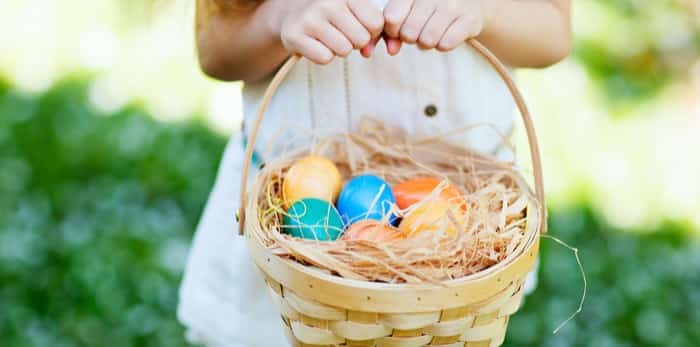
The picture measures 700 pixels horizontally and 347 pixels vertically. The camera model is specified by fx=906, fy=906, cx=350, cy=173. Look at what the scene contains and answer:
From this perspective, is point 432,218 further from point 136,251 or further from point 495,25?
point 136,251

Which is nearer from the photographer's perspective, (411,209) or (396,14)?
(396,14)

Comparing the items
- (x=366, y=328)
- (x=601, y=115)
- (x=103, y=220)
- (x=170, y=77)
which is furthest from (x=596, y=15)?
(x=366, y=328)

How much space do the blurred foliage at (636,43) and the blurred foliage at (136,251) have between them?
67 centimetres

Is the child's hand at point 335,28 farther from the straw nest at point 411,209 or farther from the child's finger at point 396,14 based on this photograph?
the straw nest at point 411,209

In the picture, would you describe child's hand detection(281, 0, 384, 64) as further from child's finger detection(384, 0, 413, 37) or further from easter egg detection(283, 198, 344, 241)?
easter egg detection(283, 198, 344, 241)

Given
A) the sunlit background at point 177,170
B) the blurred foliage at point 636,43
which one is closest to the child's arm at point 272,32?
the sunlit background at point 177,170

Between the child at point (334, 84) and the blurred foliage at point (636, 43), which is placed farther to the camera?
the blurred foliage at point (636, 43)

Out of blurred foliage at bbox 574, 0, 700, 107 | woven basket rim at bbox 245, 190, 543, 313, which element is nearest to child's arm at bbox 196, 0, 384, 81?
woven basket rim at bbox 245, 190, 543, 313

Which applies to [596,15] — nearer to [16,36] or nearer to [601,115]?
[601,115]

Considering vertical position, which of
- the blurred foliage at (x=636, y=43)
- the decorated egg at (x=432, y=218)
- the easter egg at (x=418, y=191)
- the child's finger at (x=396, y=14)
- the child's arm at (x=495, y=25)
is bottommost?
the blurred foliage at (x=636, y=43)

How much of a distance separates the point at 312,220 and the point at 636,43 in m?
2.19

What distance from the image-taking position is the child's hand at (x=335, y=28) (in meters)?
1.01

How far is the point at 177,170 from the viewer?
99.5 inches

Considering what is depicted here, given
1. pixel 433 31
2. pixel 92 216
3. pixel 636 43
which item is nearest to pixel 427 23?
pixel 433 31
